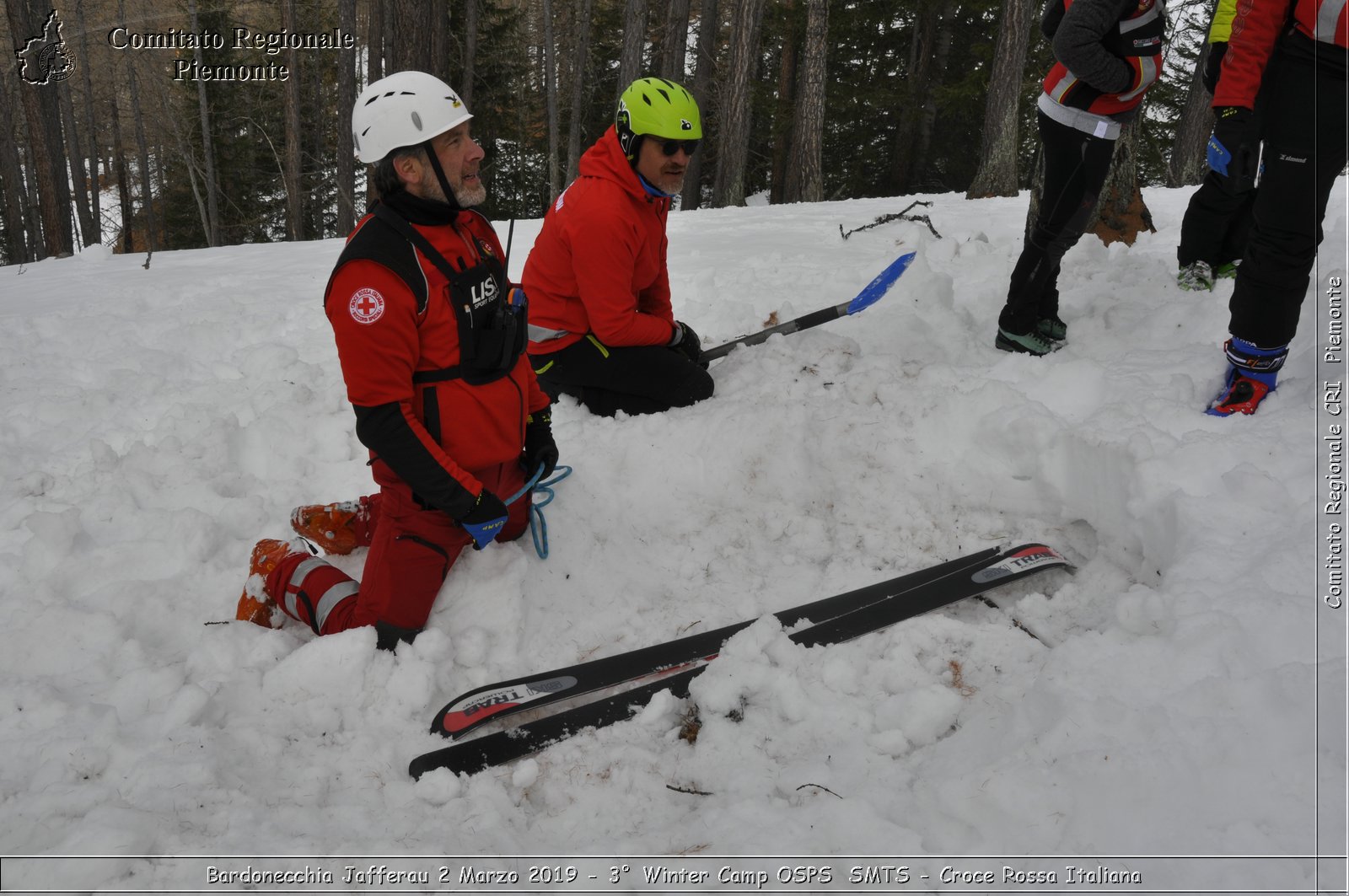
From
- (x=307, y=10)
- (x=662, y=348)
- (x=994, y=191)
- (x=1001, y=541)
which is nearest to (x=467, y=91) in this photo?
(x=307, y=10)

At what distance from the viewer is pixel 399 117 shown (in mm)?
2557

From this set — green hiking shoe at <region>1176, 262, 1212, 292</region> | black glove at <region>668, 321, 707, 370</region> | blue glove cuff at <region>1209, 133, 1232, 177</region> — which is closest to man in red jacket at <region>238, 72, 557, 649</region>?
black glove at <region>668, 321, 707, 370</region>

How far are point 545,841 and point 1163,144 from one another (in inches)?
793

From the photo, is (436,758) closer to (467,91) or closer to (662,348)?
(662,348)

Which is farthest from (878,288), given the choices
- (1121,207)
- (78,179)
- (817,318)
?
(78,179)

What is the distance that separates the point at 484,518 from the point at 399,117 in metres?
1.36

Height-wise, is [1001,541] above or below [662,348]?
below

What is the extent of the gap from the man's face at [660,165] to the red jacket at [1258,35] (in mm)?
2271

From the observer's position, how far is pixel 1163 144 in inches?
676

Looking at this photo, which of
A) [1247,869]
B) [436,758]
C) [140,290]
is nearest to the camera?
[1247,869]

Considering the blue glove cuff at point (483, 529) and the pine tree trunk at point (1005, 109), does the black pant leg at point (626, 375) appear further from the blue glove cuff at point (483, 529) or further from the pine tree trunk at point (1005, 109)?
the pine tree trunk at point (1005, 109)

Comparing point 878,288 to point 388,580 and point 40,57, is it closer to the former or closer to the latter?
point 388,580

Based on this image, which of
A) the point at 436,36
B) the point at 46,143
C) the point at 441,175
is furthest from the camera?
the point at 46,143

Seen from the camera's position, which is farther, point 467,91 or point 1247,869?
point 467,91
